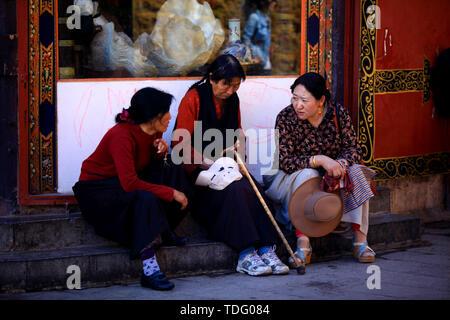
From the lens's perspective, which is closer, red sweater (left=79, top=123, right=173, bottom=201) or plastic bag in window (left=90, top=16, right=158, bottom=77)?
red sweater (left=79, top=123, right=173, bottom=201)

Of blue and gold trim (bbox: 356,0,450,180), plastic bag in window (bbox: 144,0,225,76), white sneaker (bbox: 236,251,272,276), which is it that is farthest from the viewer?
blue and gold trim (bbox: 356,0,450,180)

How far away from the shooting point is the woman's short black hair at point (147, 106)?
4551 millimetres

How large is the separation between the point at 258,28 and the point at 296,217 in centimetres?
191

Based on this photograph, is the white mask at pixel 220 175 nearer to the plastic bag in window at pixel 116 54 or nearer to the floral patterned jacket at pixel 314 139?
the floral patterned jacket at pixel 314 139

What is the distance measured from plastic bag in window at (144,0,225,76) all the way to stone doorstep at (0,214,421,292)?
5.49ft

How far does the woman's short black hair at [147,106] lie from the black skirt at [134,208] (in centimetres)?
41

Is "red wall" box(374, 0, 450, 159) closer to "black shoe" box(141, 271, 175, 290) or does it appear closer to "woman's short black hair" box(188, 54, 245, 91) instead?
"woman's short black hair" box(188, 54, 245, 91)

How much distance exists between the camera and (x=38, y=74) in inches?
197

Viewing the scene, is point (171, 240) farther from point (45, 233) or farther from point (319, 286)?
point (319, 286)

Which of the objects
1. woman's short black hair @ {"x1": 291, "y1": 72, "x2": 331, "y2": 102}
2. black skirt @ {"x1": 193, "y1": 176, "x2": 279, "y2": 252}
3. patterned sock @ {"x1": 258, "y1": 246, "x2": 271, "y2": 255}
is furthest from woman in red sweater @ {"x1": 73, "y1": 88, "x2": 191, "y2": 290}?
woman's short black hair @ {"x1": 291, "y1": 72, "x2": 331, "y2": 102}

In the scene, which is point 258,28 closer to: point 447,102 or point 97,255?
point 447,102

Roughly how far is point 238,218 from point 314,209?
0.57 metres

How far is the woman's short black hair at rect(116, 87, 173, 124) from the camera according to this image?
179 inches
